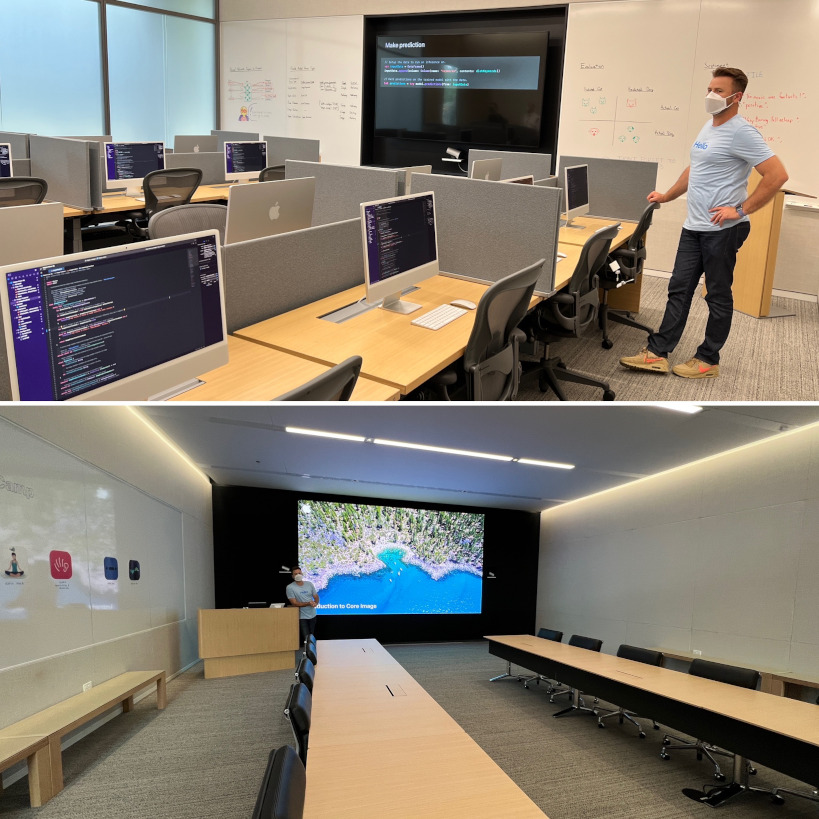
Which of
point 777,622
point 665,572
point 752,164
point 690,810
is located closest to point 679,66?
point 752,164

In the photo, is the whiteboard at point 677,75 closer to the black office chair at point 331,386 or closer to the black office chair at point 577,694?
the black office chair at point 577,694

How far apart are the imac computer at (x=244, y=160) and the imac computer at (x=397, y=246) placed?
4.78 m

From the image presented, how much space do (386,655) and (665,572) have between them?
2788 millimetres

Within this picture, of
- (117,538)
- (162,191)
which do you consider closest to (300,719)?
(117,538)

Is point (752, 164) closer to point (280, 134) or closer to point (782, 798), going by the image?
point (782, 798)

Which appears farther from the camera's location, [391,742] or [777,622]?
[777,622]

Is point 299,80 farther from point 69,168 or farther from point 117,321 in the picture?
point 117,321

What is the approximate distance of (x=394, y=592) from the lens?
852 centimetres

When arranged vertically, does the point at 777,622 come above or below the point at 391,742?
below

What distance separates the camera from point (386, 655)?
5094 millimetres

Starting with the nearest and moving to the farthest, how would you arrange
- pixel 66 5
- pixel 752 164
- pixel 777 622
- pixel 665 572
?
1. pixel 752 164
2. pixel 777 622
3. pixel 665 572
4. pixel 66 5

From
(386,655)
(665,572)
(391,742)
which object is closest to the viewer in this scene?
(391,742)

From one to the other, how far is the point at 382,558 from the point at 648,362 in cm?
456

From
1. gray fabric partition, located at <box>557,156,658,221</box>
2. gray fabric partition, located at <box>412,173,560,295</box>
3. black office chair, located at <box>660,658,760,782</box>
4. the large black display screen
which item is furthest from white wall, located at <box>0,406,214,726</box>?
the large black display screen
